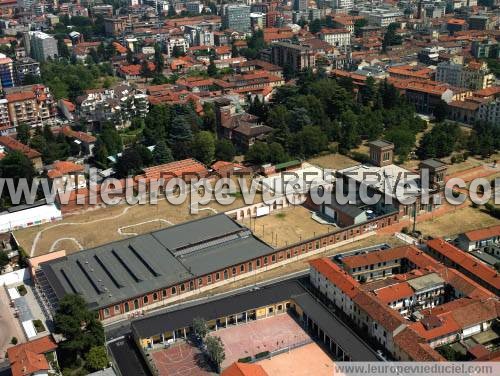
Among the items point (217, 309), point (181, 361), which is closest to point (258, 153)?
point (217, 309)

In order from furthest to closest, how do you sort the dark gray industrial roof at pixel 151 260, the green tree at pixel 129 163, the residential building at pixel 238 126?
the residential building at pixel 238 126, the green tree at pixel 129 163, the dark gray industrial roof at pixel 151 260

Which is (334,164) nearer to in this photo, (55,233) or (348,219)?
(348,219)

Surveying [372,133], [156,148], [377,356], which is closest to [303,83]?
[372,133]

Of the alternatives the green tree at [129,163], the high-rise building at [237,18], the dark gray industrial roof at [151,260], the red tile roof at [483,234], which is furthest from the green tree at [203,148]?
the high-rise building at [237,18]

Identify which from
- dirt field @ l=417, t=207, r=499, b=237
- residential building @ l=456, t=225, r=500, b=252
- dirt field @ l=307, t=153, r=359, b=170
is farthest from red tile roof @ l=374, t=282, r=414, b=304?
dirt field @ l=307, t=153, r=359, b=170

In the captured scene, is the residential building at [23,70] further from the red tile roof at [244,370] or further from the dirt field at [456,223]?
the red tile roof at [244,370]

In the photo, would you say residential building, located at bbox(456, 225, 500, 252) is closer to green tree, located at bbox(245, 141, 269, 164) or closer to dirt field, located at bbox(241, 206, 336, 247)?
dirt field, located at bbox(241, 206, 336, 247)
